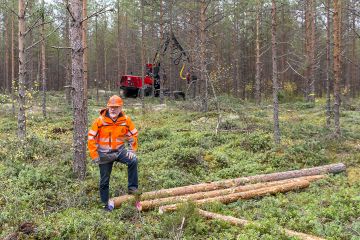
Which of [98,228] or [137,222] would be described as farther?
[137,222]

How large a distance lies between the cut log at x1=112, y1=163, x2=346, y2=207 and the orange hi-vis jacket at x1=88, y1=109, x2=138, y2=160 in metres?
1.04

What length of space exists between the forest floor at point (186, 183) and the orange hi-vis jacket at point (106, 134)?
3.37 ft

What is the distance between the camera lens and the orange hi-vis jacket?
7489 mm

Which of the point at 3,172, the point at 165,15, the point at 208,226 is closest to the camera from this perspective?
the point at 208,226

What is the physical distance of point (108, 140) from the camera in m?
7.66

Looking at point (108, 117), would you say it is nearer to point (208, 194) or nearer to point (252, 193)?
point (208, 194)

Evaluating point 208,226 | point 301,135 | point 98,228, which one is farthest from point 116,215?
point 301,135

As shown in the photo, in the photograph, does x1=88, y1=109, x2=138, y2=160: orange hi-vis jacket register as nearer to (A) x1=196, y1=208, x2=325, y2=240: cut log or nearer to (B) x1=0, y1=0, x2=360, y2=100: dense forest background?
(A) x1=196, y1=208, x2=325, y2=240: cut log

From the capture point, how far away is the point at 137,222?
694 centimetres

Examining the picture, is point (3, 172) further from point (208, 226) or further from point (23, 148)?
point (208, 226)

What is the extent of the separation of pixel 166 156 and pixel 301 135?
5544 millimetres

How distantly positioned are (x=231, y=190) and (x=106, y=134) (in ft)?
9.73

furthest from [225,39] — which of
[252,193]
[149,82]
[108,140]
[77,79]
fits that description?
[108,140]

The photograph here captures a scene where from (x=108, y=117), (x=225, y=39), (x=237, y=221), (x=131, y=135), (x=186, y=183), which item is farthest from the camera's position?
(x=225, y=39)
